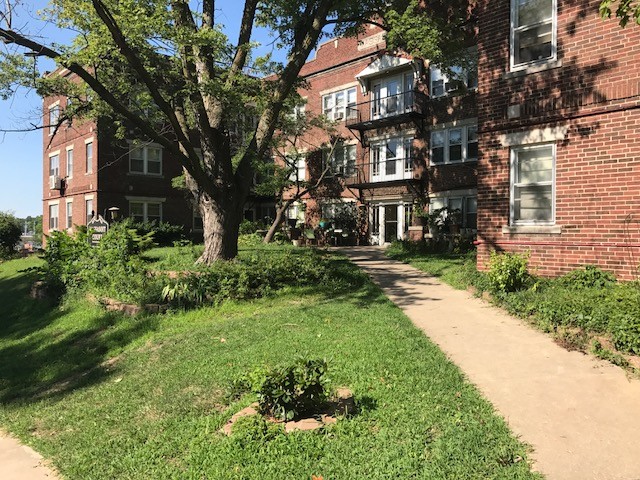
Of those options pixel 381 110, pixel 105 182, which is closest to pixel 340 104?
pixel 381 110

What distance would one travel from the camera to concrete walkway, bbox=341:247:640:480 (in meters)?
3.51

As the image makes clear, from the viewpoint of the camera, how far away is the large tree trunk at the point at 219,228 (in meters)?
11.1

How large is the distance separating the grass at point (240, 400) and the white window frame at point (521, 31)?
16.6 ft

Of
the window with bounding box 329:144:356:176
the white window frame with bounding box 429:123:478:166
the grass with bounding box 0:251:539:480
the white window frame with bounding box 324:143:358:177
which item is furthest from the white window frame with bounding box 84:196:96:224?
the grass with bounding box 0:251:539:480

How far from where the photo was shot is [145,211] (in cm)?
2694

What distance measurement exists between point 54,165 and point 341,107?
18.0m

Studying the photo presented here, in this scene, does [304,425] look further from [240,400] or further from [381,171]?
[381,171]

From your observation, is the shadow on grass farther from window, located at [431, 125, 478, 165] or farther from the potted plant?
window, located at [431, 125, 478, 165]

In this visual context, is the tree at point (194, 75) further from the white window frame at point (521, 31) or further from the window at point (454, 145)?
the window at point (454, 145)

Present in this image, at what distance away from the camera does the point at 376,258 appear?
52.5 feet

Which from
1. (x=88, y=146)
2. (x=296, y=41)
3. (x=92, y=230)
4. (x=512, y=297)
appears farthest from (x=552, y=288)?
(x=88, y=146)

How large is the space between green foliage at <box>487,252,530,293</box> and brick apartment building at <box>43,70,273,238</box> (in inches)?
783

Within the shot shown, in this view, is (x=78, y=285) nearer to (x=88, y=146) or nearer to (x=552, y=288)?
(x=552, y=288)

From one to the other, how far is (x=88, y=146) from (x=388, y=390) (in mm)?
25917
